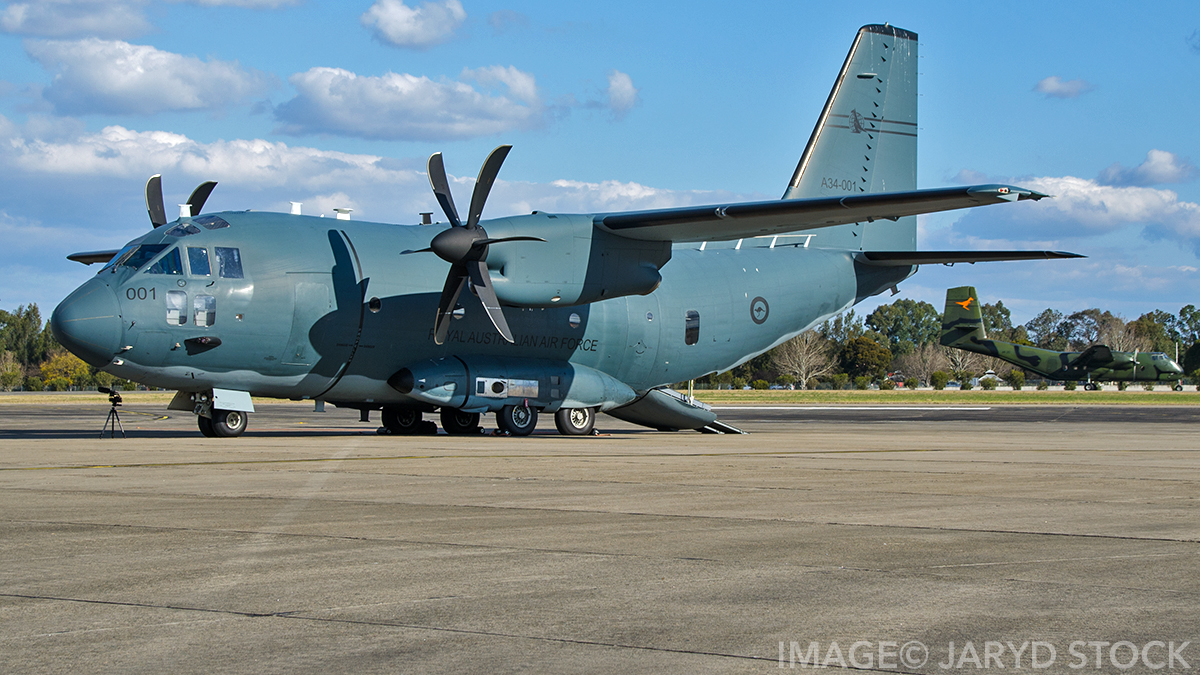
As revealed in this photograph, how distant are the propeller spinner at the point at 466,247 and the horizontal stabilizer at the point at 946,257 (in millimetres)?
11040

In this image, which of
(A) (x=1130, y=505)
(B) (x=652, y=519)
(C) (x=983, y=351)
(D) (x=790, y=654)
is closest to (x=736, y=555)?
(B) (x=652, y=519)

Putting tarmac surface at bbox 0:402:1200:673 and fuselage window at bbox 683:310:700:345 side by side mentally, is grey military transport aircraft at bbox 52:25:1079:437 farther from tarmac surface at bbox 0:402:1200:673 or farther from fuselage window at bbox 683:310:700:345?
tarmac surface at bbox 0:402:1200:673

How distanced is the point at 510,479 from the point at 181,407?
40.6 feet

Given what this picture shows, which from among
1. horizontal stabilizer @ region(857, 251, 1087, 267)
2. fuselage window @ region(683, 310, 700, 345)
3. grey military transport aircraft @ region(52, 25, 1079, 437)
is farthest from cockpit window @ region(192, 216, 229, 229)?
horizontal stabilizer @ region(857, 251, 1087, 267)

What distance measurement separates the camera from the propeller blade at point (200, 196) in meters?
25.1

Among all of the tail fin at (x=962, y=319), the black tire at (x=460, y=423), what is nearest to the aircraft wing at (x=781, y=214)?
the black tire at (x=460, y=423)

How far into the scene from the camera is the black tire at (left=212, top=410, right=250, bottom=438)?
73.3ft

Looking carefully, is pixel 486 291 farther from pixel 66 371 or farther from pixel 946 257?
pixel 66 371

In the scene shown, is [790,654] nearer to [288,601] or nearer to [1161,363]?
[288,601]

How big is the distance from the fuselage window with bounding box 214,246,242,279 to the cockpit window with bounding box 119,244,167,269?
1.03m

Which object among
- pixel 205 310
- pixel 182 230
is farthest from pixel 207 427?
pixel 182 230

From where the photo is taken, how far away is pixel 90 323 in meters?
20.0

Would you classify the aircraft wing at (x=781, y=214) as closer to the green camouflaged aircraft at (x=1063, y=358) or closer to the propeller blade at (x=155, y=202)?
the propeller blade at (x=155, y=202)

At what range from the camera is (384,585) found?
20.4 feet
